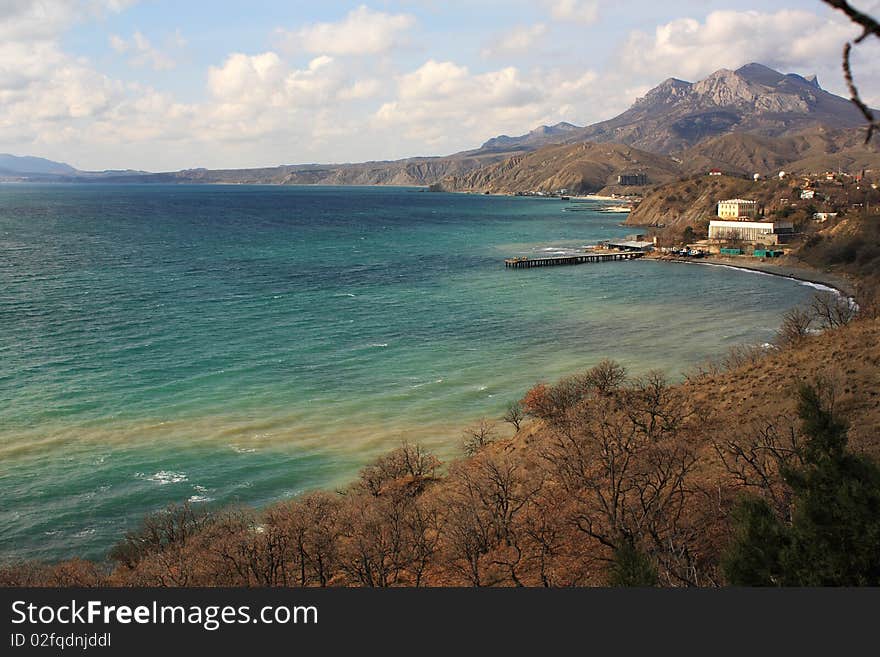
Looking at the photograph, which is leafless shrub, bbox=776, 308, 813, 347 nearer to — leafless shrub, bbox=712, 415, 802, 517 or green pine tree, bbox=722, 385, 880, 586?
leafless shrub, bbox=712, 415, 802, 517

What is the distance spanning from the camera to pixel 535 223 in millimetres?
184000

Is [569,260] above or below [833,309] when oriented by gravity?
above

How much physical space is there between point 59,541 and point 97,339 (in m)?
31.6

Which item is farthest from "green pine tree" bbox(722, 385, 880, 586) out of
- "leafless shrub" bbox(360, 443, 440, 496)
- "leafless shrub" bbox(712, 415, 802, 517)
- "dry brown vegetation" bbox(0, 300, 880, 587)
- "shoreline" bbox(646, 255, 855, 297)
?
"shoreline" bbox(646, 255, 855, 297)

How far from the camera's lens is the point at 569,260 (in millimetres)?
108375

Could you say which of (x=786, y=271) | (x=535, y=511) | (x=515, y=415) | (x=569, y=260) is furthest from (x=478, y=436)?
(x=569, y=260)

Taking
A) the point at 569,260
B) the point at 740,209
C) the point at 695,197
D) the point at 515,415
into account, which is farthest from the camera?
the point at 695,197

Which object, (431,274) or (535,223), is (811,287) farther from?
(535,223)

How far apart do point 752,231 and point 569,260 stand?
32883 millimetres

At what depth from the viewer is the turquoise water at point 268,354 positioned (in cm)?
3216

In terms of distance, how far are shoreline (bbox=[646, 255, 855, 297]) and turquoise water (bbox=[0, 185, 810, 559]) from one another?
13.5 feet

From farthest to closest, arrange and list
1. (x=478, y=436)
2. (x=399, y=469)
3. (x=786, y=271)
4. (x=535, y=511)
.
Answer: (x=786, y=271) → (x=478, y=436) → (x=399, y=469) → (x=535, y=511)

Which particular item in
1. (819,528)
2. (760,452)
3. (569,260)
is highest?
(819,528)

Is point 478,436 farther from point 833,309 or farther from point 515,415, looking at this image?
point 833,309
